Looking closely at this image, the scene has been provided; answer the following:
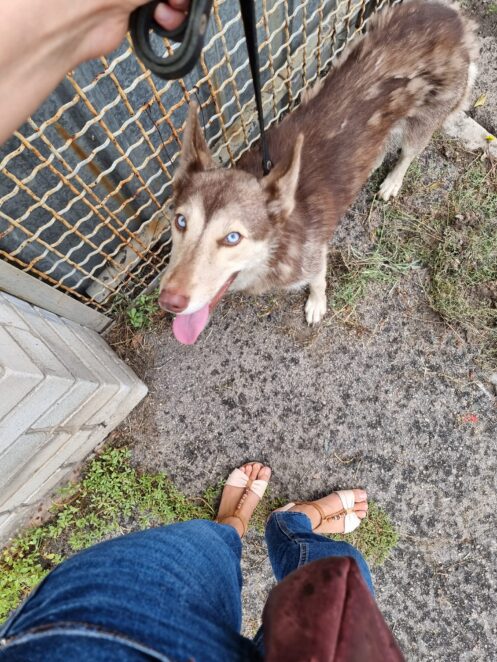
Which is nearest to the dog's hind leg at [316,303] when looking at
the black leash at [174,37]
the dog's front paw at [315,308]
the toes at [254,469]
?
the dog's front paw at [315,308]

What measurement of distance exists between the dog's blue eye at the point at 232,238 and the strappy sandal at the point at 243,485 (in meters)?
1.57

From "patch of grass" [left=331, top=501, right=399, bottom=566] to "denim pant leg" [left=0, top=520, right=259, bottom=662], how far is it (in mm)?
1555

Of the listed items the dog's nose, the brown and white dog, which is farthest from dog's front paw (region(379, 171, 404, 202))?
the dog's nose

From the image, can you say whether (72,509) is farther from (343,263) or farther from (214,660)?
(343,263)

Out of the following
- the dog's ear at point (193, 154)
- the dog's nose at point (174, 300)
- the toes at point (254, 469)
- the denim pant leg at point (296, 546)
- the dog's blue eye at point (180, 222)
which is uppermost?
the dog's ear at point (193, 154)

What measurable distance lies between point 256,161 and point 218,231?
28.5 inches

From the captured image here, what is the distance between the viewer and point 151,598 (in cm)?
131

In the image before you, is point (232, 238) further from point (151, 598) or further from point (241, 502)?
point (241, 502)

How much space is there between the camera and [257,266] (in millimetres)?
2633

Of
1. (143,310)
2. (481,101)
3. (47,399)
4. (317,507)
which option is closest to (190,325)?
(47,399)

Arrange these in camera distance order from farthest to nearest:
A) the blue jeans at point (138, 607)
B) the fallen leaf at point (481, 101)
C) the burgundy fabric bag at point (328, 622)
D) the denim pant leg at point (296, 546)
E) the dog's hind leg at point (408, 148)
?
the fallen leaf at point (481, 101)
the dog's hind leg at point (408, 148)
the denim pant leg at point (296, 546)
the blue jeans at point (138, 607)
the burgundy fabric bag at point (328, 622)

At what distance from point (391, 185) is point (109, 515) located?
3013 millimetres

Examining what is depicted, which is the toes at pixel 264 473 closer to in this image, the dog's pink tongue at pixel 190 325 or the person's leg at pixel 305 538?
the person's leg at pixel 305 538

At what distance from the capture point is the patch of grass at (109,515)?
9.77 ft
